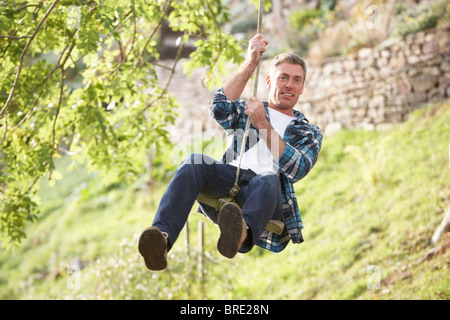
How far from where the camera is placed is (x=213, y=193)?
8.45ft

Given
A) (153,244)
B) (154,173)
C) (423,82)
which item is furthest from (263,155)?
(154,173)

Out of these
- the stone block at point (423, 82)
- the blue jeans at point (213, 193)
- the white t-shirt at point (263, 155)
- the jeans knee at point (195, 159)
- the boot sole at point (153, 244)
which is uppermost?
the stone block at point (423, 82)

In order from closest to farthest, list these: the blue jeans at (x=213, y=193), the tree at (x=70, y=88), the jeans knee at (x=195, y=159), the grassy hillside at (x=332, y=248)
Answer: the blue jeans at (x=213, y=193), the jeans knee at (x=195, y=159), the tree at (x=70, y=88), the grassy hillside at (x=332, y=248)

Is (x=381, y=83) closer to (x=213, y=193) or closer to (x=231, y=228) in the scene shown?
(x=213, y=193)

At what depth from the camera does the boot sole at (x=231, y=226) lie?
87.2 inches

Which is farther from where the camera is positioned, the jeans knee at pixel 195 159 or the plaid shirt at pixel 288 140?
the plaid shirt at pixel 288 140

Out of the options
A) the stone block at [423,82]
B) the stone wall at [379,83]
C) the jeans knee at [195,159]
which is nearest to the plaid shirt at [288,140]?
the jeans knee at [195,159]

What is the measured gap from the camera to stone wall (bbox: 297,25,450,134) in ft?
27.2

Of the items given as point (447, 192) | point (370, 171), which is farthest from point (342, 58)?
point (447, 192)

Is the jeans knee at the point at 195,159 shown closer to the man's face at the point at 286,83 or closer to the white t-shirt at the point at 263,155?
the white t-shirt at the point at 263,155

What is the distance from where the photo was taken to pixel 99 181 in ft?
36.7

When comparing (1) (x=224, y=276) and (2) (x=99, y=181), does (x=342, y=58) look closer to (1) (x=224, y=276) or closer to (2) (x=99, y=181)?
(1) (x=224, y=276)

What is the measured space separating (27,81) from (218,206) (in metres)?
2.11

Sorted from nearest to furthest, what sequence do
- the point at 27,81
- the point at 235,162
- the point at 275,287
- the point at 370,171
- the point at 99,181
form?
the point at 235,162 < the point at 27,81 < the point at 275,287 < the point at 370,171 < the point at 99,181
